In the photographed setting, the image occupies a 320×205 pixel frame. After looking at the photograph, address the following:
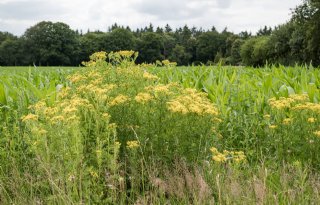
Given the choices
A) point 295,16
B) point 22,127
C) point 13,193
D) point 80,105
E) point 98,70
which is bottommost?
point 13,193

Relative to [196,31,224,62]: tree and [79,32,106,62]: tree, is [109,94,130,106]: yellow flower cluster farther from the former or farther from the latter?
[196,31,224,62]: tree

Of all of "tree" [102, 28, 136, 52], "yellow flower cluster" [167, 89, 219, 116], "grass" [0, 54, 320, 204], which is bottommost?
"grass" [0, 54, 320, 204]

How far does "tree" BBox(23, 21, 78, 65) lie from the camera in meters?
89.3

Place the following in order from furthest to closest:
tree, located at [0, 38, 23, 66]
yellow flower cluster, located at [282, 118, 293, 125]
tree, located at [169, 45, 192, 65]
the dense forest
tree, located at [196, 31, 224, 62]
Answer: tree, located at [196, 31, 224, 62] < tree, located at [169, 45, 192, 65] < tree, located at [0, 38, 23, 66] < the dense forest < yellow flower cluster, located at [282, 118, 293, 125]

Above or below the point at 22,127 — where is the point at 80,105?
above

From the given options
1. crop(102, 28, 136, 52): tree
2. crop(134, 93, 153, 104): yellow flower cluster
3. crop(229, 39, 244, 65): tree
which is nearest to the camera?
crop(134, 93, 153, 104): yellow flower cluster

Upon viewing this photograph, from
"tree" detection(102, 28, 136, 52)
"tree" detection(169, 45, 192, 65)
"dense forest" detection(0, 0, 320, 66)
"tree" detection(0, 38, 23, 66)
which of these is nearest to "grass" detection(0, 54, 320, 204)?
"dense forest" detection(0, 0, 320, 66)

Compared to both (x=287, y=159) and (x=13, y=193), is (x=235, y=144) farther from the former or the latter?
(x=13, y=193)

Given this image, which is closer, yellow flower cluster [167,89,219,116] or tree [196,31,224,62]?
yellow flower cluster [167,89,219,116]

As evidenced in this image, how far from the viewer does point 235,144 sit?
502cm

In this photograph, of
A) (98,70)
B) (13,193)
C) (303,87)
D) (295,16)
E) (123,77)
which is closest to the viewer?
(13,193)

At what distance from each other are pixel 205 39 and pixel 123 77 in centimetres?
11218

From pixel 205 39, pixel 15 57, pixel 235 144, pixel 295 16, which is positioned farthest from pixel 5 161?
pixel 205 39

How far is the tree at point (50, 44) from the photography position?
89312 mm
